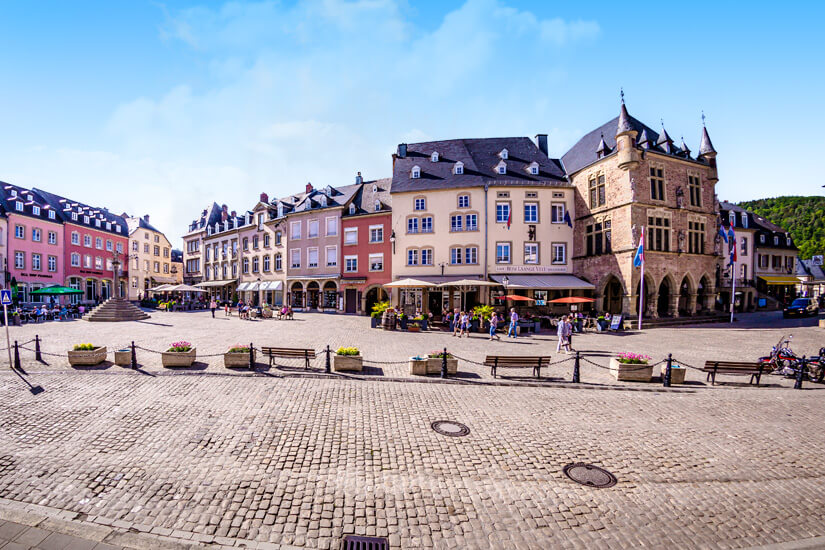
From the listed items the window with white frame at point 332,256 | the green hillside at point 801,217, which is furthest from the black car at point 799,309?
the green hillside at point 801,217

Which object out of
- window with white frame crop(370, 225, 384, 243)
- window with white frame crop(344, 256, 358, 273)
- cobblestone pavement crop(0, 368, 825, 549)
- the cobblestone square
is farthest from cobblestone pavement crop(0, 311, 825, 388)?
window with white frame crop(370, 225, 384, 243)

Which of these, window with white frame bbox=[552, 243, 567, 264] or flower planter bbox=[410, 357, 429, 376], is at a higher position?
window with white frame bbox=[552, 243, 567, 264]

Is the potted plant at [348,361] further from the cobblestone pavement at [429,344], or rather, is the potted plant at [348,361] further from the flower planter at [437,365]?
the flower planter at [437,365]

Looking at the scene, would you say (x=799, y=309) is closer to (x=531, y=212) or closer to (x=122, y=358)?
(x=531, y=212)

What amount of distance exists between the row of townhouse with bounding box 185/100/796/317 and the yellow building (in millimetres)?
28768

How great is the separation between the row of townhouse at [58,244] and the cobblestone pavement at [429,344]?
51.5 feet

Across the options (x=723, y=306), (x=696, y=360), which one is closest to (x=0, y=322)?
(x=696, y=360)

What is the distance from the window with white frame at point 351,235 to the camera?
110 ft

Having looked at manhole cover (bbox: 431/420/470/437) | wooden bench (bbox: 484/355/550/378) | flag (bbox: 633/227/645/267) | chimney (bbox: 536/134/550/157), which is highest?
chimney (bbox: 536/134/550/157)

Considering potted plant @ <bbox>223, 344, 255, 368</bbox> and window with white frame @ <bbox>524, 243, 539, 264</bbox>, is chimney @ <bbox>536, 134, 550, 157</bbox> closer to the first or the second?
window with white frame @ <bbox>524, 243, 539, 264</bbox>

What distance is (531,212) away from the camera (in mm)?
28703

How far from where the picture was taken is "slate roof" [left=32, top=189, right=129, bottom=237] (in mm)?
41031

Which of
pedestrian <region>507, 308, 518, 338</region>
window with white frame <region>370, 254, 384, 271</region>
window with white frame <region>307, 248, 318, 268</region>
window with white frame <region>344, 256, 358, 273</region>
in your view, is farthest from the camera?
window with white frame <region>307, 248, 318, 268</region>

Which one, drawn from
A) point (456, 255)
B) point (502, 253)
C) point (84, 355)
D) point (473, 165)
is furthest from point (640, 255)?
point (84, 355)
